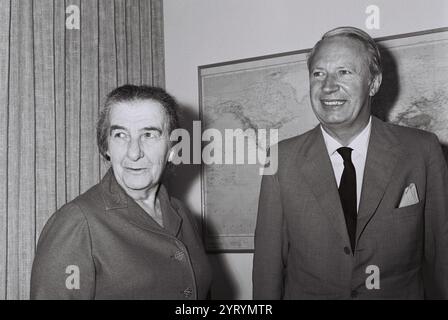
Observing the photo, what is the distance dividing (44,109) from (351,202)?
1.42m

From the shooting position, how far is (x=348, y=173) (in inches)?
73.0

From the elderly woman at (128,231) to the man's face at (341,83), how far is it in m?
0.55

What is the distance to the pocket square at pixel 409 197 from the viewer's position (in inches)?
70.7

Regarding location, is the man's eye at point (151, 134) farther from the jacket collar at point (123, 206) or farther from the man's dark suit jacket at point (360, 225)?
the man's dark suit jacket at point (360, 225)

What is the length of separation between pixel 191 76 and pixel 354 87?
1.38m

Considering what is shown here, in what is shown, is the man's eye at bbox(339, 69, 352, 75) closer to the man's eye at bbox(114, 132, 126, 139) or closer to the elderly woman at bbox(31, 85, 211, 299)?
the elderly woman at bbox(31, 85, 211, 299)

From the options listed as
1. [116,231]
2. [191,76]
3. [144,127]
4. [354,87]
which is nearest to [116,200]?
[116,231]

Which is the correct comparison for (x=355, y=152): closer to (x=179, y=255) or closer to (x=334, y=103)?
(x=334, y=103)

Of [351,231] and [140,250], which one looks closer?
[140,250]

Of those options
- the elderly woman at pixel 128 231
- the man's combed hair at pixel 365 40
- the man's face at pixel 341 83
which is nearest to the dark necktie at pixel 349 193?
the man's face at pixel 341 83

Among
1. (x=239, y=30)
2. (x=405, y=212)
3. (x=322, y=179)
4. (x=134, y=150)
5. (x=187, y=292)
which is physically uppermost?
(x=239, y=30)

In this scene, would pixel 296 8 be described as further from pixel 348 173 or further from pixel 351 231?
pixel 351 231

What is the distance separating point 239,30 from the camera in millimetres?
2871

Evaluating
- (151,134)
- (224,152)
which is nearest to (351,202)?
(151,134)
